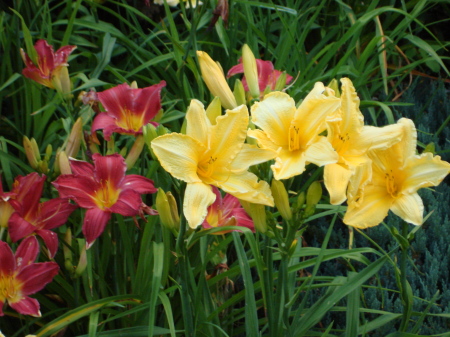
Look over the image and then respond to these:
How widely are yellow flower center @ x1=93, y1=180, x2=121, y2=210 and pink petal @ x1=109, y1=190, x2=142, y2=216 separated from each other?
4 centimetres

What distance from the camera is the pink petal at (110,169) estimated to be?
1.35 metres

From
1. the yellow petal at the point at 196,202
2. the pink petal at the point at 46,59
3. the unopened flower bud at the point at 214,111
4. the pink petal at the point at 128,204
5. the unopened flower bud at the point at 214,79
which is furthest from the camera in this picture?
the pink petal at the point at 46,59

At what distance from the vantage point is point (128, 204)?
1301mm

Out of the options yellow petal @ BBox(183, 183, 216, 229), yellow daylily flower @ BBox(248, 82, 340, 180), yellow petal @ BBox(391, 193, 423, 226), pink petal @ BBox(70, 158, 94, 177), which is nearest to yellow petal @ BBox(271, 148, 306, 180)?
yellow daylily flower @ BBox(248, 82, 340, 180)

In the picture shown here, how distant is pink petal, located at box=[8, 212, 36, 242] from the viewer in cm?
133

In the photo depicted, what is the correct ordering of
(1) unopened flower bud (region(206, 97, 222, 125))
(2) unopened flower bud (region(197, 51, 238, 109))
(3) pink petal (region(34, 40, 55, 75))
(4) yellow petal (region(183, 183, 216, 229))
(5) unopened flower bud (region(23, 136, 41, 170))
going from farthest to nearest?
(3) pink petal (region(34, 40, 55, 75)), (5) unopened flower bud (region(23, 136, 41, 170)), (2) unopened flower bud (region(197, 51, 238, 109)), (1) unopened flower bud (region(206, 97, 222, 125)), (4) yellow petal (region(183, 183, 216, 229))

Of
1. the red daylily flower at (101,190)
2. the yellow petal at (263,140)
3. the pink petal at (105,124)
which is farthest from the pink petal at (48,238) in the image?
the yellow petal at (263,140)

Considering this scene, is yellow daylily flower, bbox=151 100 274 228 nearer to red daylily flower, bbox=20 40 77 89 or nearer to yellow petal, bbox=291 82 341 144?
yellow petal, bbox=291 82 341 144

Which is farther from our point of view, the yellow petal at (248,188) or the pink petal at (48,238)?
the pink petal at (48,238)

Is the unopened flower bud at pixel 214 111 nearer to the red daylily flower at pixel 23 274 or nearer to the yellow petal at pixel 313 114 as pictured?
the yellow petal at pixel 313 114

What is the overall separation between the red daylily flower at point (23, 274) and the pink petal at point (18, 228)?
2cm

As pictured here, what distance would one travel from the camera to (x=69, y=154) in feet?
4.81

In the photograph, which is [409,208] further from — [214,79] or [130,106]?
[130,106]

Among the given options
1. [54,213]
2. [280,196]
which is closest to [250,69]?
[280,196]
